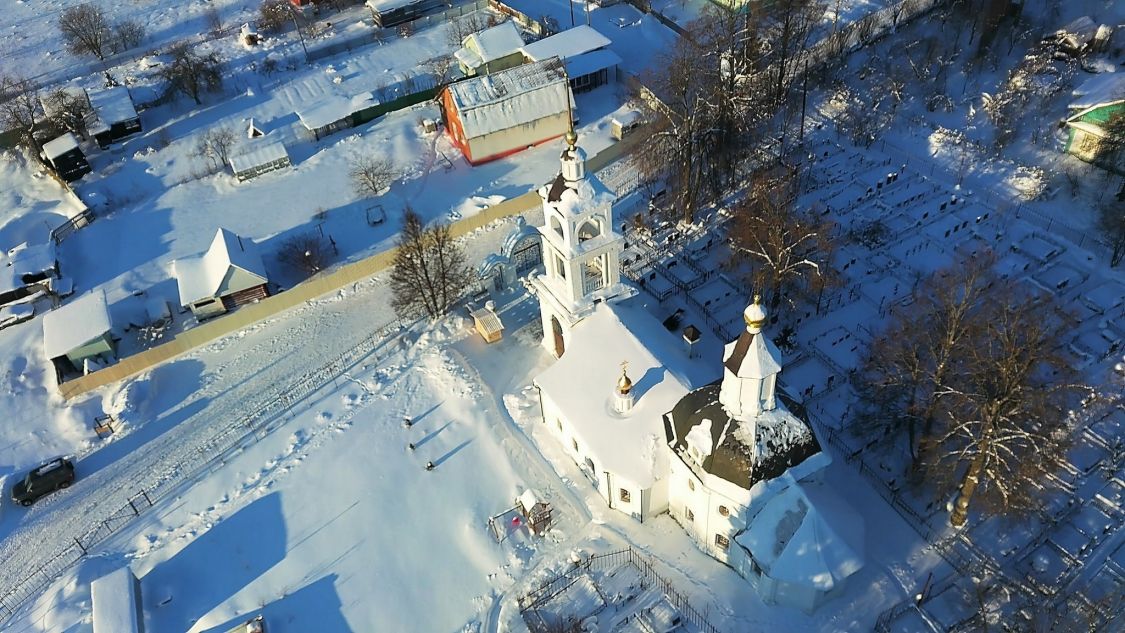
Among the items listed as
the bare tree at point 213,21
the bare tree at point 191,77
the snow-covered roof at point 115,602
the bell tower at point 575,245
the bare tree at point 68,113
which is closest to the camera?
the snow-covered roof at point 115,602

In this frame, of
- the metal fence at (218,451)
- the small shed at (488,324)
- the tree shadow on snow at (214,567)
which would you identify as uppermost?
the small shed at (488,324)

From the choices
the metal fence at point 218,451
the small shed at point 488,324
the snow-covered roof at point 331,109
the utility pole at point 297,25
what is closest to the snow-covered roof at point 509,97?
the snow-covered roof at point 331,109

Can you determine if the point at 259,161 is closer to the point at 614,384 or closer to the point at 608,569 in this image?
the point at 614,384

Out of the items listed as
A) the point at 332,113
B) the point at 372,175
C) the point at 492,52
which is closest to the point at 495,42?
the point at 492,52

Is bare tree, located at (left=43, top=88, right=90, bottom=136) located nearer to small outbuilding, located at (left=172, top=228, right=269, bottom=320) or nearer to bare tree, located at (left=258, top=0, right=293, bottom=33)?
bare tree, located at (left=258, top=0, right=293, bottom=33)

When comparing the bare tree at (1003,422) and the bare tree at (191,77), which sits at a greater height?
the bare tree at (191,77)

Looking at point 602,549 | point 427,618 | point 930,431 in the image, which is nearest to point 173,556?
point 427,618

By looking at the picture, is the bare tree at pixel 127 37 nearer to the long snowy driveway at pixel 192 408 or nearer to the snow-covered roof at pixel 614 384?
the long snowy driveway at pixel 192 408

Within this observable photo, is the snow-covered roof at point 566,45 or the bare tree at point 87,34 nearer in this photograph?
the snow-covered roof at point 566,45
